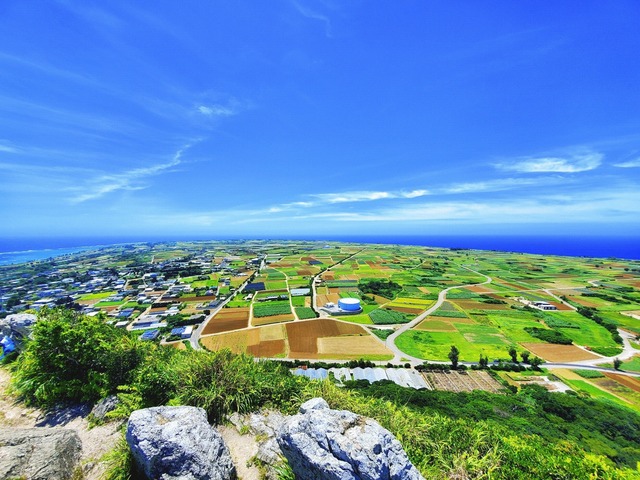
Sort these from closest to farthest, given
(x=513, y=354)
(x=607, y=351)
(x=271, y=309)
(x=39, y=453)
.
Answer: (x=39, y=453), (x=513, y=354), (x=607, y=351), (x=271, y=309)

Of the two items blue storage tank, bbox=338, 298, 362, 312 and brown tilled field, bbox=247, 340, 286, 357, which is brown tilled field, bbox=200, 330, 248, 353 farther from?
blue storage tank, bbox=338, 298, 362, 312

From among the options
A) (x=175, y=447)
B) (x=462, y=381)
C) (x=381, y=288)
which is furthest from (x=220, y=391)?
(x=381, y=288)

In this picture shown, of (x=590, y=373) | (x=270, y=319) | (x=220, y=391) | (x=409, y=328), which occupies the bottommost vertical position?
(x=590, y=373)

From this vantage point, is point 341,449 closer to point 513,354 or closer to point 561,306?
point 513,354

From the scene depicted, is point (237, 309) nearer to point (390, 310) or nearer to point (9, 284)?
point (390, 310)

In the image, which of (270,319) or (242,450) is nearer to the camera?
(242,450)

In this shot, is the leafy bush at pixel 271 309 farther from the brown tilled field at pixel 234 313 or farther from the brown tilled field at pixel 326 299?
the brown tilled field at pixel 326 299

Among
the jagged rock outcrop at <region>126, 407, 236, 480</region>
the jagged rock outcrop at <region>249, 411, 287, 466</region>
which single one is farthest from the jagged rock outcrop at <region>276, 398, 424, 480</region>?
the jagged rock outcrop at <region>126, 407, 236, 480</region>
